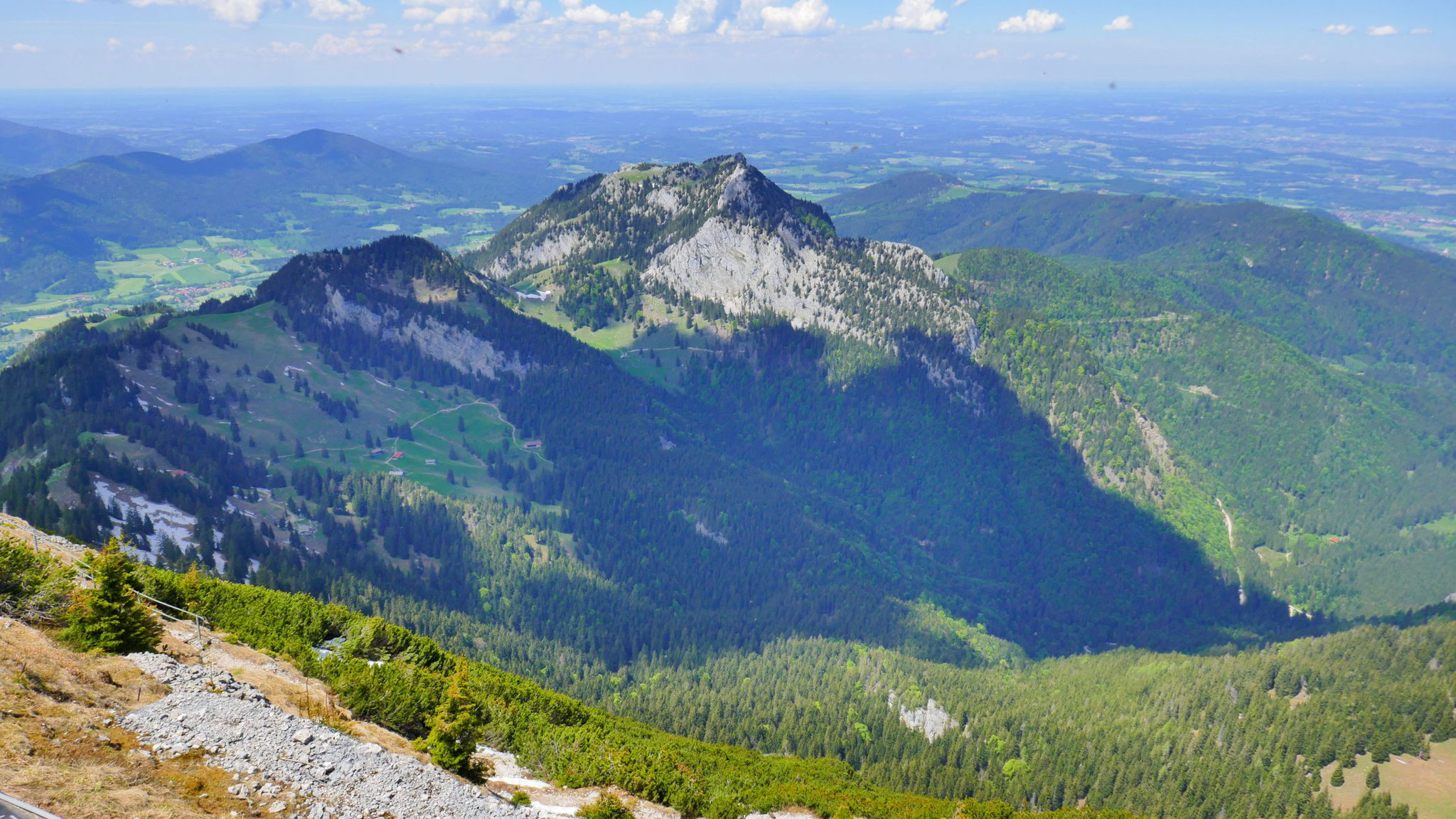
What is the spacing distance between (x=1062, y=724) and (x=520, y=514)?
5157 inches

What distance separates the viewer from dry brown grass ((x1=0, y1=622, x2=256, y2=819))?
29219 mm

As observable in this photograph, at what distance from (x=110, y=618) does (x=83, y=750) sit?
11.6 metres

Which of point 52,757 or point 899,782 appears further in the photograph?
point 899,782

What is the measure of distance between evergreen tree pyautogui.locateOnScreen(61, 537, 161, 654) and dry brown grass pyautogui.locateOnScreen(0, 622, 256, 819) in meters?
1.50

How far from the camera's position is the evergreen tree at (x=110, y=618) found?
136ft

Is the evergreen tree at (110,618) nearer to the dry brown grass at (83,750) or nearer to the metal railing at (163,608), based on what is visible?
the dry brown grass at (83,750)

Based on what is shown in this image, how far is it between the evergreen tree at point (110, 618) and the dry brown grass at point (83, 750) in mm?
1496

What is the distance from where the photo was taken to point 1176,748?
13388 centimetres

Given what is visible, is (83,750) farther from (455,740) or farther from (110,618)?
(455,740)

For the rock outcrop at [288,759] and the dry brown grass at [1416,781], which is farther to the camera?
the dry brown grass at [1416,781]

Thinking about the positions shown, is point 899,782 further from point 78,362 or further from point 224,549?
point 78,362

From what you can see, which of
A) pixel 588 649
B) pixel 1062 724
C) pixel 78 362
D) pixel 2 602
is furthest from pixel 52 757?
pixel 78 362

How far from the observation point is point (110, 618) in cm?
4191

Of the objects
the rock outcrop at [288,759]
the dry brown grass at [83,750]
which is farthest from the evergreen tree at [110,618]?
the dry brown grass at [83,750]
